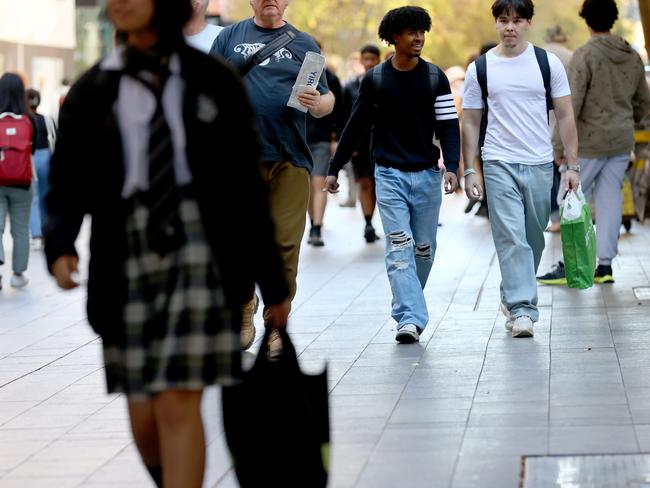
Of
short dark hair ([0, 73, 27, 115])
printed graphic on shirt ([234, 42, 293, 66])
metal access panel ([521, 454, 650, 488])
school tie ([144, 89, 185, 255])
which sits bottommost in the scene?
short dark hair ([0, 73, 27, 115])

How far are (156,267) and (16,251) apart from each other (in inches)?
363

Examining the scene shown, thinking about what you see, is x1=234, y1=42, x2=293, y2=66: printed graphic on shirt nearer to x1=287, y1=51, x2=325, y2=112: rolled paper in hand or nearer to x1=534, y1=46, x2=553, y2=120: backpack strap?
x1=287, y1=51, x2=325, y2=112: rolled paper in hand

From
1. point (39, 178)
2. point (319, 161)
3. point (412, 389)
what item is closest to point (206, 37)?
point (412, 389)

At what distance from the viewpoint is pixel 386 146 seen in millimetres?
8883

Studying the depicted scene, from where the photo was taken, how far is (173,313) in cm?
409

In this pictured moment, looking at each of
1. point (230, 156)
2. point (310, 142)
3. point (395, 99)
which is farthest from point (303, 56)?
point (310, 142)

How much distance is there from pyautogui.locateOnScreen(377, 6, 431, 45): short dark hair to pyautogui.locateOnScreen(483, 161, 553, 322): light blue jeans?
A: 3.00 feet

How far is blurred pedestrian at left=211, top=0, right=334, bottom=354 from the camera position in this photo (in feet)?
26.8

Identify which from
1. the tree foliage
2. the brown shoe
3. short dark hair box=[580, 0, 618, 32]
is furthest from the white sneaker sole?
the tree foliage

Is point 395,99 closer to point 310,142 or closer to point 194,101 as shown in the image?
point 194,101

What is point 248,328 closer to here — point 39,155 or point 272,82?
point 272,82

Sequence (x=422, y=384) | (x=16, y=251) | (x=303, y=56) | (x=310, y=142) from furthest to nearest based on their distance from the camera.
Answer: (x=310, y=142) → (x=16, y=251) → (x=303, y=56) → (x=422, y=384)

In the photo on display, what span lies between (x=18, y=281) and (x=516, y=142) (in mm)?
5636

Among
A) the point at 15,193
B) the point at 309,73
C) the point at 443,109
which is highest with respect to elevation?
the point at 309,73
